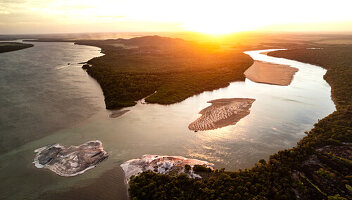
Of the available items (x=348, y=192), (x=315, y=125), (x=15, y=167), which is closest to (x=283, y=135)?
(x=315, y=125)

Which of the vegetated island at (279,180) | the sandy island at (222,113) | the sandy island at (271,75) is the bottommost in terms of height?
the vegetated island at (279,180)

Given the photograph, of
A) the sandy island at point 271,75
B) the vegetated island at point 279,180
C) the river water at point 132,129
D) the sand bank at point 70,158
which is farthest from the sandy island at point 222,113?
the sandy island at point 271,75

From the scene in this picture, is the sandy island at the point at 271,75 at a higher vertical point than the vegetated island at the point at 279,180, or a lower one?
higher

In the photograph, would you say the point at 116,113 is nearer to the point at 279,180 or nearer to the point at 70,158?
the point at 70,158

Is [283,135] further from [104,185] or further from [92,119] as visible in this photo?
[92,119]

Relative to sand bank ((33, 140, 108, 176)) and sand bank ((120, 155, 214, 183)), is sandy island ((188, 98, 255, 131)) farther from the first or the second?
sand bank ((33, 140, 108, 176))

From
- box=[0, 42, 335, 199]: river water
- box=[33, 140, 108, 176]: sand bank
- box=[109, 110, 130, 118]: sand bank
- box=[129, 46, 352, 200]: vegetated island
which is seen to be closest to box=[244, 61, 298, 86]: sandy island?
box=[0, 42, 335, 199]: river water

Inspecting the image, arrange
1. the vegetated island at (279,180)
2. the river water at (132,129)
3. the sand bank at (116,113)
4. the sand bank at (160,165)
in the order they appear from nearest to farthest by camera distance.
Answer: the vegetated island at (279,180) < the sand bank at (160,165) < the river water at (132,129) < the sand bank at (116,113)

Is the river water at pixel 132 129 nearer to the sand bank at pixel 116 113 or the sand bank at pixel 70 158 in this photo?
the sand bank at pixel 70 158
